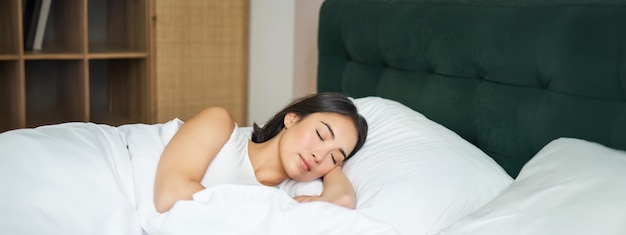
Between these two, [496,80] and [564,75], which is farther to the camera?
[496,80]

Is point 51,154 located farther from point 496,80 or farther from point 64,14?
point 64,14

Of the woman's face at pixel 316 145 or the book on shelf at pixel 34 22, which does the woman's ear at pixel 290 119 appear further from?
the book on shelf at pixel 34 22

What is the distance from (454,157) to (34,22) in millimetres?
1934

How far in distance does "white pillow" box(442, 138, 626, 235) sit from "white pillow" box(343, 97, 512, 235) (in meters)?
0.12

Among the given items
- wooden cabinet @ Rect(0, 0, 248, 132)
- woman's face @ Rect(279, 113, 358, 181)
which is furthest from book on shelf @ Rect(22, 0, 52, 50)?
woman's face @ Rect(279, 113, 358, 181)

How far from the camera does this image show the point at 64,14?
2.89 metres

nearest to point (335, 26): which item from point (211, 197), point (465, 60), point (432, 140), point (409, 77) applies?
point (409, 77)

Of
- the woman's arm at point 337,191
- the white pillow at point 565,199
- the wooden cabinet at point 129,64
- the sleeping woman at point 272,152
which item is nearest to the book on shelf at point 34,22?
the wooden cabinet at point 129,64

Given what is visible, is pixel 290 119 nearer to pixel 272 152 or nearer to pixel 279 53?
pixel 272 152

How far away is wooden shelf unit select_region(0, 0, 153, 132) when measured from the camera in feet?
8.71

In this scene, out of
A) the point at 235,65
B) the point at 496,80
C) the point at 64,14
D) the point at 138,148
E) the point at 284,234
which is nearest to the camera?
the point at 284,234

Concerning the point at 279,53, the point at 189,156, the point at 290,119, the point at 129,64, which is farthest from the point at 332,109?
the point at 129,64

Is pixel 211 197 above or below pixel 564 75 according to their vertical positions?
below

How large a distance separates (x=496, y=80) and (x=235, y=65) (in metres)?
1.61
